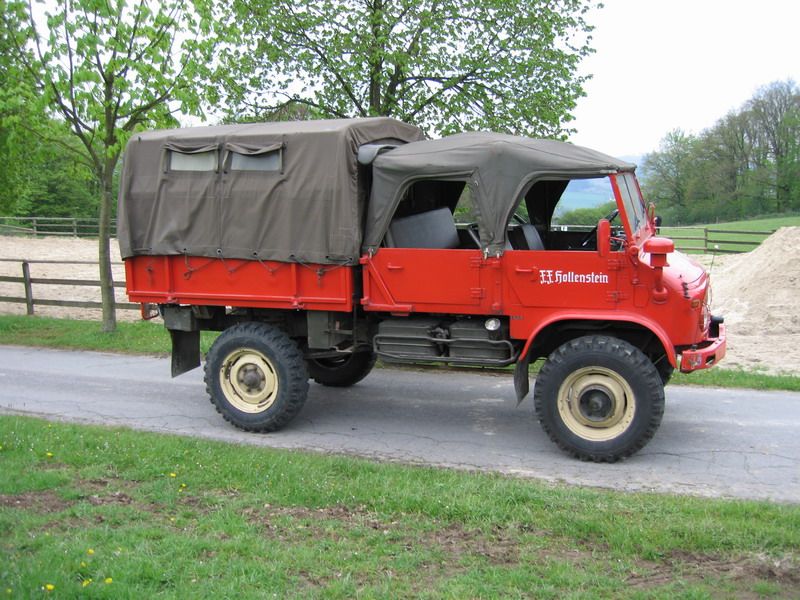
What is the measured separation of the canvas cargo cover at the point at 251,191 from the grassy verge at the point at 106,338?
4.19m

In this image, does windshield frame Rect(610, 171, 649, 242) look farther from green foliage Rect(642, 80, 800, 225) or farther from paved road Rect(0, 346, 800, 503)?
green foliage Rect(642, 80, 800, 225)

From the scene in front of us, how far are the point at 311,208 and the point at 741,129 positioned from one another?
2644 inches

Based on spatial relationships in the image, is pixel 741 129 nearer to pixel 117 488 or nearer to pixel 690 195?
pixel 690 195

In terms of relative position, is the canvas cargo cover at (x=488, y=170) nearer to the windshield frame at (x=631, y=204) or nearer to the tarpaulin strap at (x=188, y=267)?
the windshield frame at (x=631, y=204)

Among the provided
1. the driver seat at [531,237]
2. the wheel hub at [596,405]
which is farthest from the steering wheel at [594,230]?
the wheel hub at [596,405]

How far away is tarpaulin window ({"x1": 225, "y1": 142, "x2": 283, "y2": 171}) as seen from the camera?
7691mm

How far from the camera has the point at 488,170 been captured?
711cm

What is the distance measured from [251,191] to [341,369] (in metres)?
2.69

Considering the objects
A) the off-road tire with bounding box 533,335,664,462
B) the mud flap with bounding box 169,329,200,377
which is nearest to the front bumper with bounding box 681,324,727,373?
the off-road tire with bounding box 533,335,664,462

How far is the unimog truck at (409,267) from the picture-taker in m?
6.82

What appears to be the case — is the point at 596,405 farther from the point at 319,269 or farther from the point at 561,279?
the point at 319,269

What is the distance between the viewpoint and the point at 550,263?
22.7 ft

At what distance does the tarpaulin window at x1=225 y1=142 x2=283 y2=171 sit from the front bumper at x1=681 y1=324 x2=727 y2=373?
13.4ft

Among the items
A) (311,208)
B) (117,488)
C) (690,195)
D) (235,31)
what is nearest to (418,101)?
(235,31)
